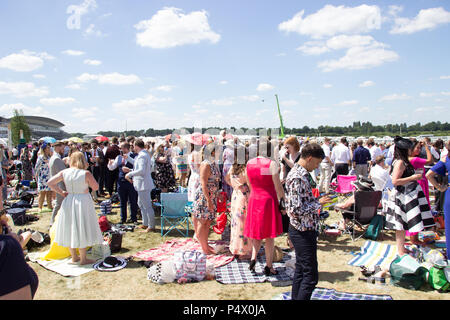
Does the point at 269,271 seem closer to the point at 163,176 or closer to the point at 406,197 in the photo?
the point at 406,197

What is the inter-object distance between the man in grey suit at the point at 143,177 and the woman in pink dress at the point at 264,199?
2.93 metres

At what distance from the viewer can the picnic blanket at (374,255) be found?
4.72 meters

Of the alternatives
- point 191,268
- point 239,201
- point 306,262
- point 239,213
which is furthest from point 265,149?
point 191,268

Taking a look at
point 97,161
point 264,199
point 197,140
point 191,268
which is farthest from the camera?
point 97,161

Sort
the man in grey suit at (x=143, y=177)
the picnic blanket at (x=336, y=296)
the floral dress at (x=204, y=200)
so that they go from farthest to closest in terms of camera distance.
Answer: the man in grey suit at (x=143, y=177) → the floral dress at (x=204, y=200) → the picnic blanket at (x=336, y=296)

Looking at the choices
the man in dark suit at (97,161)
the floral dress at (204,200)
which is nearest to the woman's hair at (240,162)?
the floral dress at (204,200)

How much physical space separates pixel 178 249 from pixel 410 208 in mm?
3977

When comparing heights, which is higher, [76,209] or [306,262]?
[76,209]

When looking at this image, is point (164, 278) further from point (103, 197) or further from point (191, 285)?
point (103, 197)

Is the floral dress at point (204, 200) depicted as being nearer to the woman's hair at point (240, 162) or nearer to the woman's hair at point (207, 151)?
the woman's hair at point (207, 151)

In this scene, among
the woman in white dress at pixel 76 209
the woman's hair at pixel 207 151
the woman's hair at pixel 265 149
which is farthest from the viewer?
the woman's hair at pixel 207 151

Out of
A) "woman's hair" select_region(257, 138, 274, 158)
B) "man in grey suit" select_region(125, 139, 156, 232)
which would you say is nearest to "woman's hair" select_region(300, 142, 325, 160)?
"woman's hair" select_region(257, 138, 274, 158)

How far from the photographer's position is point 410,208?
4461 millimetres
